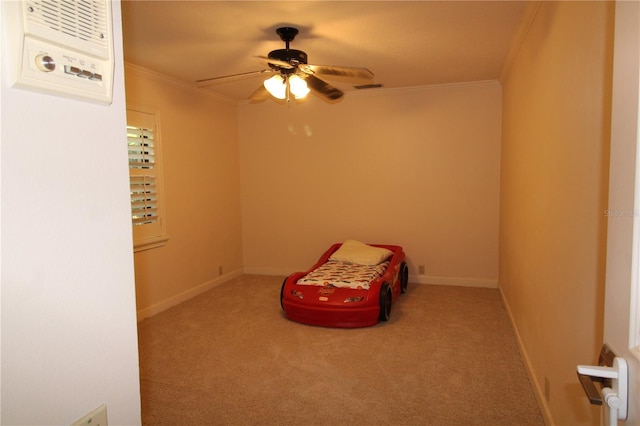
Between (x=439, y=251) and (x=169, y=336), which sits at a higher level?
(x=439, y=251)

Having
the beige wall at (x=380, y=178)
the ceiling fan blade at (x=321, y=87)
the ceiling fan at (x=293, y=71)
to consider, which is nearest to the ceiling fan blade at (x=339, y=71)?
the ceiling fan at (x=293, y=71)

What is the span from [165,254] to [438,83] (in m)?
3.85

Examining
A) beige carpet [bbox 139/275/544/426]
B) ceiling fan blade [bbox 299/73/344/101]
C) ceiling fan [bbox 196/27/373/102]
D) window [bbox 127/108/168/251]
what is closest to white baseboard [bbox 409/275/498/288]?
A: beige carpet [bbox 139/275/544/426]

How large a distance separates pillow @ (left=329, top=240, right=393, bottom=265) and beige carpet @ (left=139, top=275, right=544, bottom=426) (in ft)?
1.94

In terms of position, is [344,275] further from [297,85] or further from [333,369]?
[297,85]

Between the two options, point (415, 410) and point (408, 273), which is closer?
point (415, 410)

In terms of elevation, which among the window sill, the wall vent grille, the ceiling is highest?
the ceiling

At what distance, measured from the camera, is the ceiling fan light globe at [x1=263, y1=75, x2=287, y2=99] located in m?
3.18

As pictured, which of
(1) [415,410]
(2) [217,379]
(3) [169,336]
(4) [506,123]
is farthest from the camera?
(4) [506,123]

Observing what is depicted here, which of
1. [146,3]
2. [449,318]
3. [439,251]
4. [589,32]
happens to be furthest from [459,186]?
[146,3]

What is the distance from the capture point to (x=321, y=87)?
11.4 ft

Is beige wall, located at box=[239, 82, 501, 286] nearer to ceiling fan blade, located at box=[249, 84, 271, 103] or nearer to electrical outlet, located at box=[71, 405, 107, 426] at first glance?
ceiling fan blade, located at box=[249, 84, 271, 103]

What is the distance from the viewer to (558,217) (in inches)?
80.9

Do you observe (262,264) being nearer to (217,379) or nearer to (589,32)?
(217,379)
